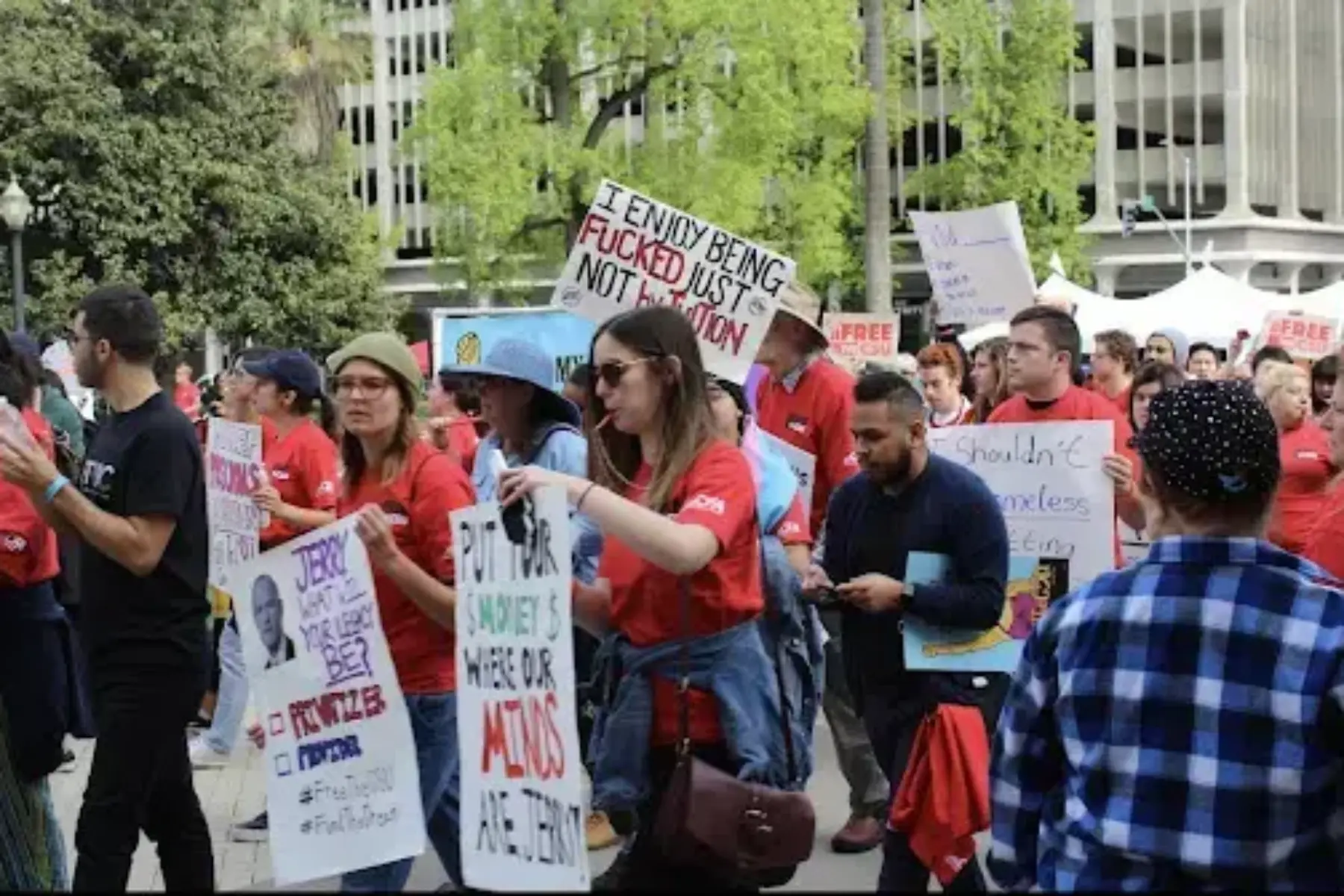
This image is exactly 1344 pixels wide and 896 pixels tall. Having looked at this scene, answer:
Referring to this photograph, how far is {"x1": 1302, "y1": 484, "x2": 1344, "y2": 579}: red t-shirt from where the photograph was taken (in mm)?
5148

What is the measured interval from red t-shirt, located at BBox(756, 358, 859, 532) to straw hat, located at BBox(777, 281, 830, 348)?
0.46 feet

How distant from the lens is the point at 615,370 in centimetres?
452

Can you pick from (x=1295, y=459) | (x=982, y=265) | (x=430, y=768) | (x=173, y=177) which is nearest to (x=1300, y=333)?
(x=982, y=265)

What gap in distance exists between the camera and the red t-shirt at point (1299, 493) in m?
7.23

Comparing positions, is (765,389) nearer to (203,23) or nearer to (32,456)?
(32,456)

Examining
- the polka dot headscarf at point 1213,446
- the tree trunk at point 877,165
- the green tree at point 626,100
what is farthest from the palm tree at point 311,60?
the polka dot headscarf at point 1213,446

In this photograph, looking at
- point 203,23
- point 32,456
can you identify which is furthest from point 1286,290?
point 32,456

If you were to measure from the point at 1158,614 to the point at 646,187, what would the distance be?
31335 mm

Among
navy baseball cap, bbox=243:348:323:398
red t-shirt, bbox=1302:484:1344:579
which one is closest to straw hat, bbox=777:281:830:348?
navy baseball cap, bbox=243:348:323:398

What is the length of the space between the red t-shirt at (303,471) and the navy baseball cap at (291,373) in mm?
198

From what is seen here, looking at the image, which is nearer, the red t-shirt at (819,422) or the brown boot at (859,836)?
the brown boot at (859,836)

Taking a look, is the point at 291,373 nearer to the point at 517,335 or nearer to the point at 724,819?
the point at 517,335

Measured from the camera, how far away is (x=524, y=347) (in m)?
5.96

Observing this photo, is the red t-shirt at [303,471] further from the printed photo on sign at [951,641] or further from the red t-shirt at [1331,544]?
the red t-shirt at [1331,544]
